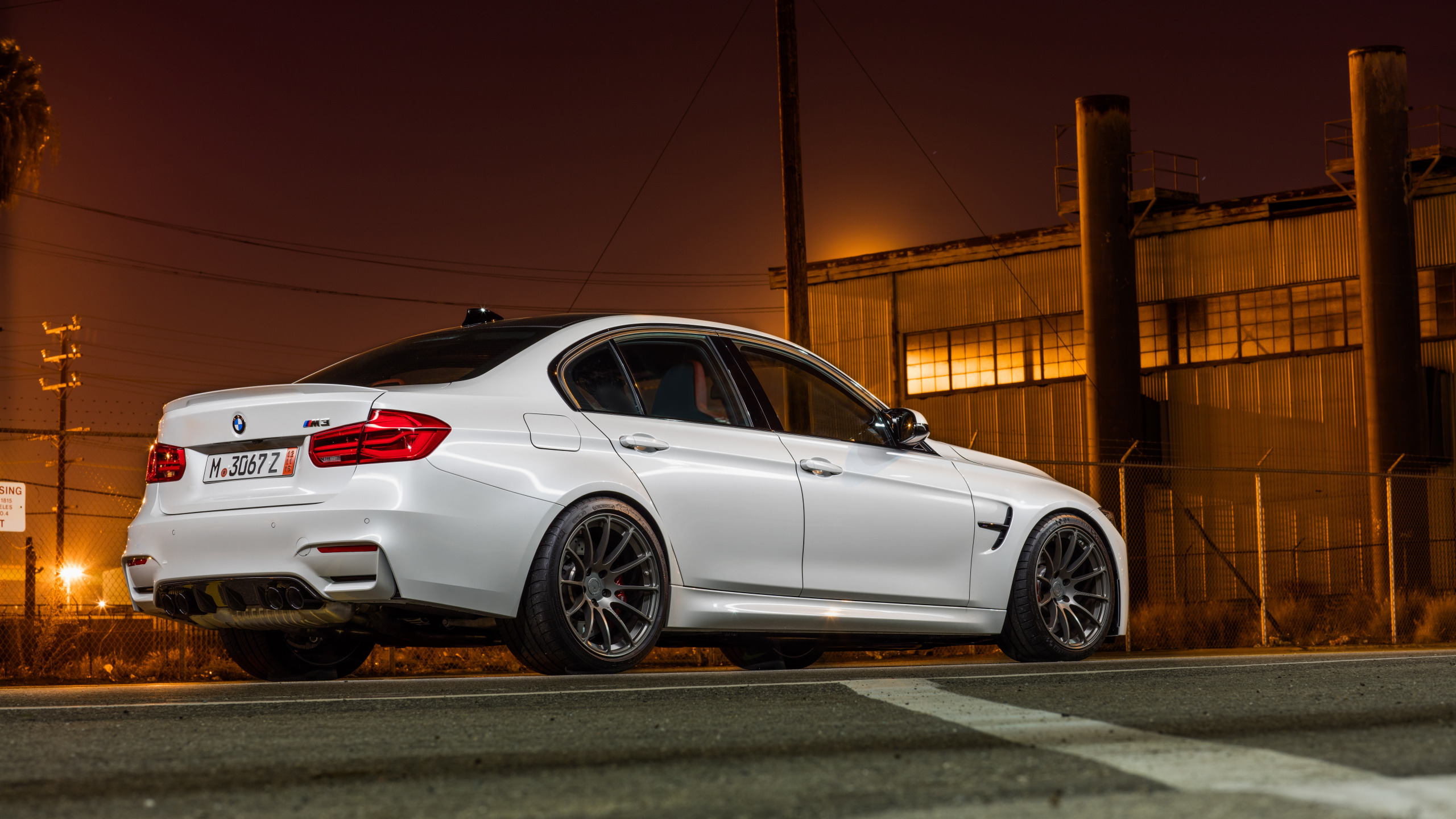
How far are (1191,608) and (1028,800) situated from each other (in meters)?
19.2

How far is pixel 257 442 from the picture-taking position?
6250 millimetres

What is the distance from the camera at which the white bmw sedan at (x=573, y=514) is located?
235 inches

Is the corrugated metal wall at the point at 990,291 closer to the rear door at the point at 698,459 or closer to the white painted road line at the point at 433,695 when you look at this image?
the rear door at the point at 698,459

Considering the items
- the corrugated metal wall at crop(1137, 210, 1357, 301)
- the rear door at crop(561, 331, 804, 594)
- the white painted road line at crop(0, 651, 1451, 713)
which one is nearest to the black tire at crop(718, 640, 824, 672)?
the rear door at crop(561, 331, 804, 594)

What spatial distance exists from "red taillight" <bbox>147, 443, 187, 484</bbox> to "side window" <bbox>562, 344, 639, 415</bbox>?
1631 mm

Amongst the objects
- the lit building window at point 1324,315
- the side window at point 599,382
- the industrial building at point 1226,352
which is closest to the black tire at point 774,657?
the side window at point 599,382

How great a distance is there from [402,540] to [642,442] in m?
1.22

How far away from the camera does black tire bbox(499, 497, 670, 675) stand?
6.18 meters

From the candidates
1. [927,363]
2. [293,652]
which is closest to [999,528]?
[293,652]

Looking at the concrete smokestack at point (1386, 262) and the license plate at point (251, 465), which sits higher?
the concrete smokestack at point (1386, 262)

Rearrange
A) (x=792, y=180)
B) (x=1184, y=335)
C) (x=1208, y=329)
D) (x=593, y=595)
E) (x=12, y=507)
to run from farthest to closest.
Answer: (x=1184, y=335)
(x=1208, y=329)
(x=792, y=180)
(x=12, y=507)
(x=593, y=595)

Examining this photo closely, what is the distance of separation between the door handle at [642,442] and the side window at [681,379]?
1.06ft

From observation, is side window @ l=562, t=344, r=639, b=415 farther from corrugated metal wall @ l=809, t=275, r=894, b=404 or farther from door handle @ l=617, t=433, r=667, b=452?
corrugated metal wall @ l=809, t=275, r=894, b=404

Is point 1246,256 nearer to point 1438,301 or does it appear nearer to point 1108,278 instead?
point 1108,278
